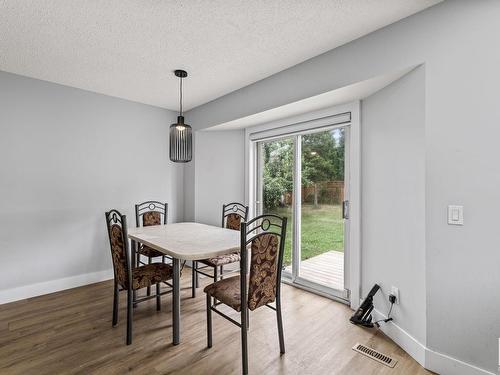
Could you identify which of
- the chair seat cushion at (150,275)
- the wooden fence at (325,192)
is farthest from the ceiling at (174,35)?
the chair seat cushion at (150,275)

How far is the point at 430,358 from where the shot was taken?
5.81ft

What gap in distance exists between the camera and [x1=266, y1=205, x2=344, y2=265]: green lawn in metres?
2.91

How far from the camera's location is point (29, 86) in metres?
2.94

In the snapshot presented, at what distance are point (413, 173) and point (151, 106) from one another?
11.4 feet

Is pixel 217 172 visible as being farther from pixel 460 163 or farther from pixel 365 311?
pixel 460 163

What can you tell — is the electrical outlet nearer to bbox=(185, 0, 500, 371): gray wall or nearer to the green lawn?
bbox=(185, 0, 500, 371): gray wall

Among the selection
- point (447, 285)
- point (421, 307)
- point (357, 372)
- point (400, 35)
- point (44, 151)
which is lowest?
point (357, 372)

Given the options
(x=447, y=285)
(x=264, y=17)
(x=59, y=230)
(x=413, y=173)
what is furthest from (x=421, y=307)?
(x=59, y=230)

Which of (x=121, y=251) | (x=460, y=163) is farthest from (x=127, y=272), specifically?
(x=460, y=163)

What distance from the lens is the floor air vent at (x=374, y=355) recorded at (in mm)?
1860

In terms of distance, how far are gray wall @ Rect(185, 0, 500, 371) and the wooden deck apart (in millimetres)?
1155

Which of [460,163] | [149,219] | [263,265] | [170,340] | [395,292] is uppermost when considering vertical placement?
[460,163]

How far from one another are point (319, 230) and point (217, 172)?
1.75 meters

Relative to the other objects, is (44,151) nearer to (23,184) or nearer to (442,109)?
(23,184)
